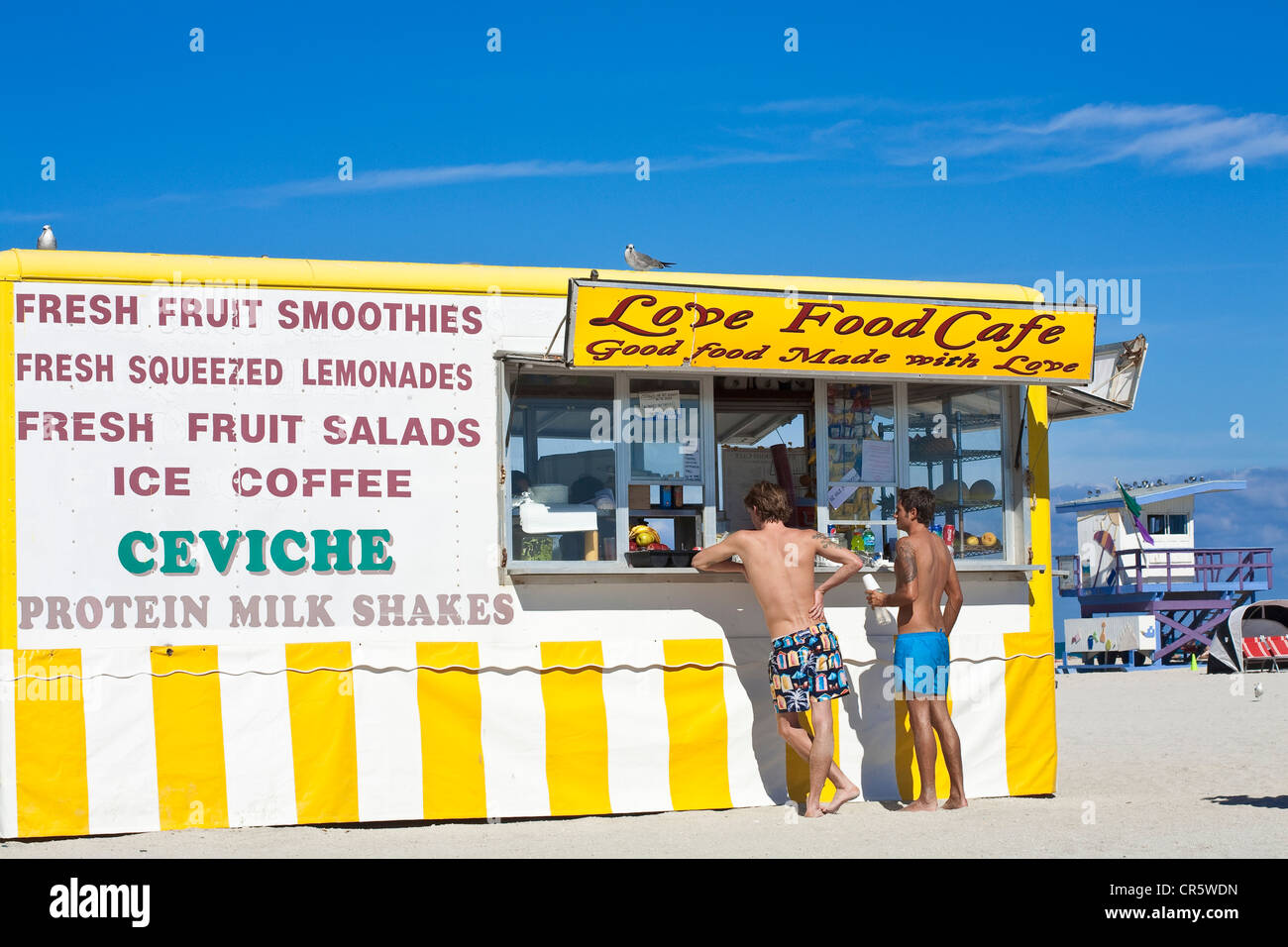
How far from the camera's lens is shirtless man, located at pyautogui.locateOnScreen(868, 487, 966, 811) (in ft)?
25.4

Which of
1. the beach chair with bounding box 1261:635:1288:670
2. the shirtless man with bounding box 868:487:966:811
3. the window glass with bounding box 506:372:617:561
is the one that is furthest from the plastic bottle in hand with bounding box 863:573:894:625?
the beach chair with bounding box 1261:635:1288:670

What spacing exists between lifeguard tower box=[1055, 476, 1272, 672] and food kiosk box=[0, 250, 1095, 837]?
86.1 ft

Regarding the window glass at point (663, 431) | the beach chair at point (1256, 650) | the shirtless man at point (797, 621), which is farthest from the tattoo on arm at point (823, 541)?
the beach chair at point (1256, 650)

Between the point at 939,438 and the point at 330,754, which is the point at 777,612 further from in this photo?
the point at 330,754

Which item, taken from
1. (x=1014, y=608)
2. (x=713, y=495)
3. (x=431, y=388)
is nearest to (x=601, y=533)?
(x=713, y=495)

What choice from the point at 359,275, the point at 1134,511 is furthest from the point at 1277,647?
the point at 359,275

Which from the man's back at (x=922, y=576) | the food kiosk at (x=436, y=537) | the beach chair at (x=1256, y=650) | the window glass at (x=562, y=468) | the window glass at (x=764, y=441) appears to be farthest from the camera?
the beach chair at (x=1256, y=650)

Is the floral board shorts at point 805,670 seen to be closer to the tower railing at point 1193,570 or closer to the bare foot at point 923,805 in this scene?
the bare foot at point 923,805

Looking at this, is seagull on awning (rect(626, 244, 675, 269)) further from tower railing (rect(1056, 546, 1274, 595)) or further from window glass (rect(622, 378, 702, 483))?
tower railing (rect(1056, 546, 1274, 595))

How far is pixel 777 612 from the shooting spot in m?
7.49

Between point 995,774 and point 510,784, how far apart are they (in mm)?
2921

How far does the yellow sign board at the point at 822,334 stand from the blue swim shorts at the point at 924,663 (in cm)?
152

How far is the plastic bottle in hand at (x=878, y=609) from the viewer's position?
326 inches

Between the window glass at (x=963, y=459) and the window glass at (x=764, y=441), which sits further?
the window glass at (x=963, y=459)
